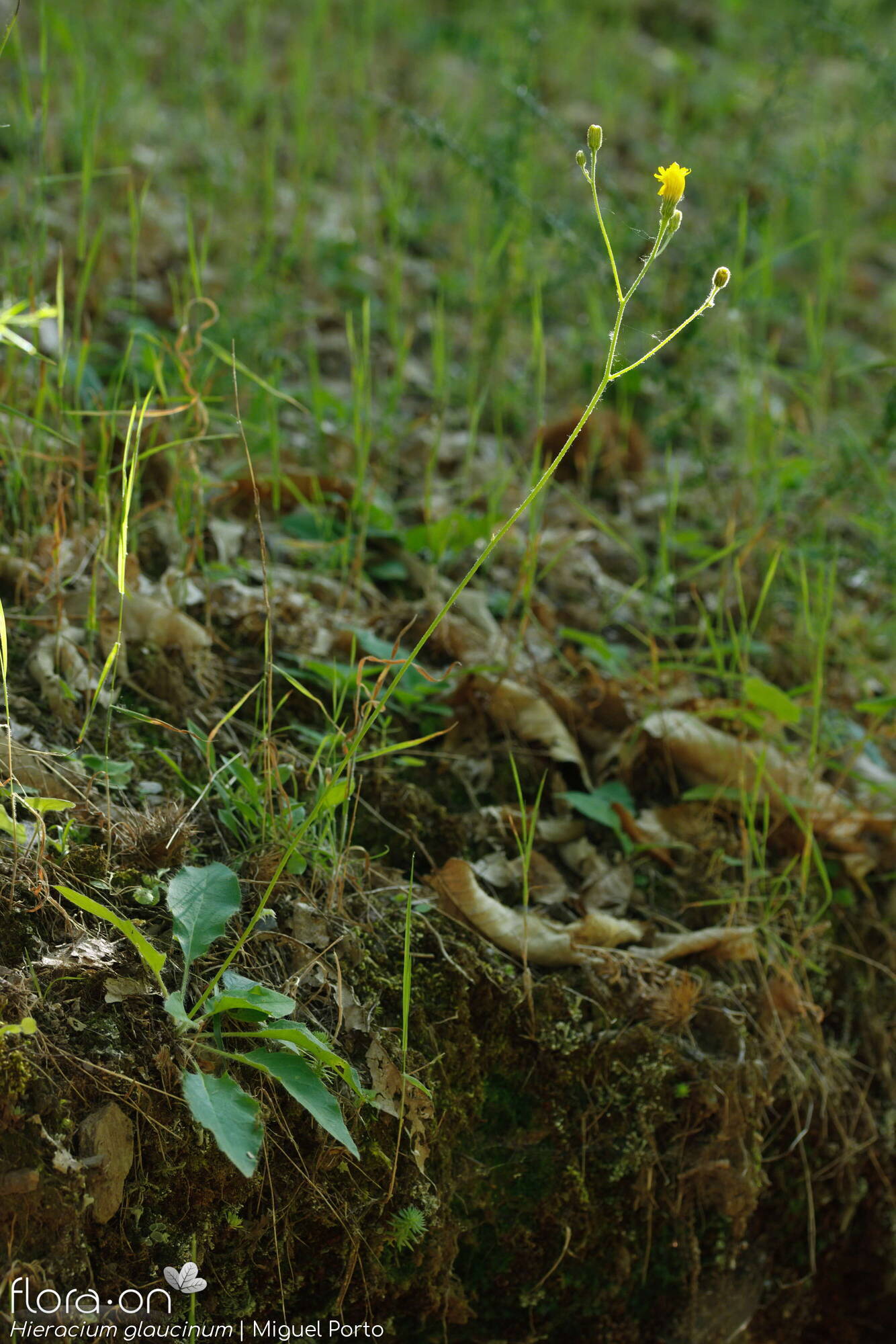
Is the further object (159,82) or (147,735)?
(159,82)

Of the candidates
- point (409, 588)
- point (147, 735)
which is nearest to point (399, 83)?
point (409, 588)

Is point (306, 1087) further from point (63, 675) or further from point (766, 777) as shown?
point (766, 777)

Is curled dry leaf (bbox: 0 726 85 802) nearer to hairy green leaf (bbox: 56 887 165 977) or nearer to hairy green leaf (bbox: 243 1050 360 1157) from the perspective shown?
hairy green leaf (bbox: 56 887 165 977)

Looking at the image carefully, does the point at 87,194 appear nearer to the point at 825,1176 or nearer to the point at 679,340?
the point at 679,340

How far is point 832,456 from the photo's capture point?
2219 millimetres

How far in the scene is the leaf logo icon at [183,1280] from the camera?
1006mm

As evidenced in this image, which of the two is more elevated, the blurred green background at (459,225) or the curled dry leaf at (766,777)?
the blurred green background at (459,225)

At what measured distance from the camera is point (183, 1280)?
3.31 feet

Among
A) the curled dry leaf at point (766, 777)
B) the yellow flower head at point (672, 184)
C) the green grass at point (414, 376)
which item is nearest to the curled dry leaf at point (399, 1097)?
the green grass at point (414, 376)

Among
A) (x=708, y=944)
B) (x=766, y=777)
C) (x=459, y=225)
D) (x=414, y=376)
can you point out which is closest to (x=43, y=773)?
(x=708, y=944)

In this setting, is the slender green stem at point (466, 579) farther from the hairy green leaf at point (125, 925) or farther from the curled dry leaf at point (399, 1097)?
the curled dry leaf at point (399, 1097)

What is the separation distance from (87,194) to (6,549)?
672 millimetres

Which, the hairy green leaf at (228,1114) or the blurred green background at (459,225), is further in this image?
the blurred green background at (459,225)

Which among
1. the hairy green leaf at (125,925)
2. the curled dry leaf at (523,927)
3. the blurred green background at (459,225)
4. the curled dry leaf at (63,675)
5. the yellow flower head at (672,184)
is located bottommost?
the curled dry leaf at (523,927)
